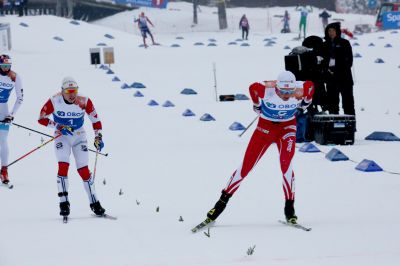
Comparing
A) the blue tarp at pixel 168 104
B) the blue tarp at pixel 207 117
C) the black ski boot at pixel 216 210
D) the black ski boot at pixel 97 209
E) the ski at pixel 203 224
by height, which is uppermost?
the black ski boot at pixel 216 210

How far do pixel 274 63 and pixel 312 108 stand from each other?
58.1 feet

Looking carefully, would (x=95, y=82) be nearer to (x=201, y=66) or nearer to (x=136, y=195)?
(x=201, y=66)

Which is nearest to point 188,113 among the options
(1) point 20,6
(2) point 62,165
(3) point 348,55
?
(3) point 348,55

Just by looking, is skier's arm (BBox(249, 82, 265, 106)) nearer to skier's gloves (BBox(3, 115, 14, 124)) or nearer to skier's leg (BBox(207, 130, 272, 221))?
skier's leg (BBox(207, 130, 272, 221))

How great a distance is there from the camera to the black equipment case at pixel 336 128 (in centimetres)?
1595

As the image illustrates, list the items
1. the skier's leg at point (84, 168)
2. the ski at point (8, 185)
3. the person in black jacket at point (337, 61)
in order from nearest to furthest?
→ 1. the skier's leg at point (84, 168)
2. the ski at point (8, 185)
3. the person in black jacket at point (337, 61)

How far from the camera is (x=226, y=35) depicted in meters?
54.1

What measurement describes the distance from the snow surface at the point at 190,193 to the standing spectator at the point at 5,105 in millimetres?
471

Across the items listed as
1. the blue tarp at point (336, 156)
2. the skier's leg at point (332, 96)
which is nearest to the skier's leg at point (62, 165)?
the blue tarp at point (336, 156)

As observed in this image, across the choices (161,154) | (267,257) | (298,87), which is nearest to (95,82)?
(161,154)

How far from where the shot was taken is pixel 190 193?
474 inches

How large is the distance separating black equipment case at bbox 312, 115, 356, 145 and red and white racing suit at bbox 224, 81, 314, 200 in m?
6.10

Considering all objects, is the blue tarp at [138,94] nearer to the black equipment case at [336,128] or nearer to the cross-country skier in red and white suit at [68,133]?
the black equipment case at [336,128]

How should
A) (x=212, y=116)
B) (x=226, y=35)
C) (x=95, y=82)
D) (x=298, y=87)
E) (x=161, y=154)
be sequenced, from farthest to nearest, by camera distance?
(x=226, y=35)
(x=95, y=82)
(x=212, y=116)
(x=161, y=154)
(x=298, y=87)
